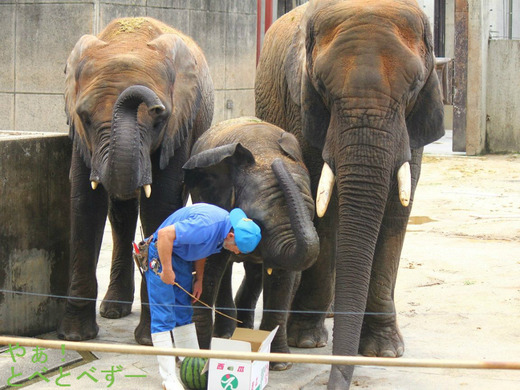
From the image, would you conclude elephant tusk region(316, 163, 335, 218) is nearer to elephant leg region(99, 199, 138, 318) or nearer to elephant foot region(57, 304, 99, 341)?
elephant foot region(57, 304, 99, 341)

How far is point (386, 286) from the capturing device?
684cm

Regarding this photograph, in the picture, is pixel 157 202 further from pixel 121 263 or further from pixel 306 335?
pixel 306 335

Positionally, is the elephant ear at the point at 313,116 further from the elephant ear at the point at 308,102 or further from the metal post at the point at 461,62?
the metal post at the point at 461,62

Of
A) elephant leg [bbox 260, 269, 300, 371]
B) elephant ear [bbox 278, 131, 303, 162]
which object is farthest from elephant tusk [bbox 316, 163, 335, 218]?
elephant leg [bbox 260, 269, 300, 371]

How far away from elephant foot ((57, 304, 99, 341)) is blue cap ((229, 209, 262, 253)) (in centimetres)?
186

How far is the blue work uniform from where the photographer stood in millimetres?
5879

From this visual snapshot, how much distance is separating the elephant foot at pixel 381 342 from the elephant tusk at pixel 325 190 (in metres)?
1.16

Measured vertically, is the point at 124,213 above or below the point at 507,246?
above

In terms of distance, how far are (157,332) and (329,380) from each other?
1034mm

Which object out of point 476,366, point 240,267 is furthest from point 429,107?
point 240,267

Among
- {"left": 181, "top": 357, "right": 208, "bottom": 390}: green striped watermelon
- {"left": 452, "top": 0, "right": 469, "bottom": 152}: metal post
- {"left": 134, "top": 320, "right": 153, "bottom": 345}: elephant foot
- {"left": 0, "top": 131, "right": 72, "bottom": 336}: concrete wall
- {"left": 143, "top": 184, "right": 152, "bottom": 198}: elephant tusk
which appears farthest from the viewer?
{"left": 452, "top": 0, "right": 469, "bottom": 152}: metal post

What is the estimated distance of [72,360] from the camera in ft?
21.7

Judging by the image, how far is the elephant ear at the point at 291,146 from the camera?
648cm

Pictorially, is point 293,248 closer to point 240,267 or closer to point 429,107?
point 429,107
